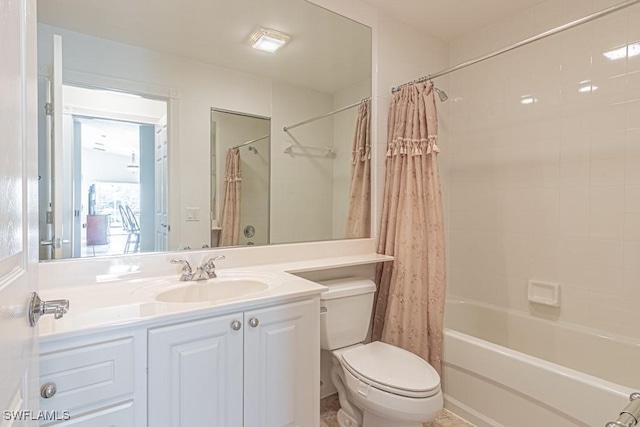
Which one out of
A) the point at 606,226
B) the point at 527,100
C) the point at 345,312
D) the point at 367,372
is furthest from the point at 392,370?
the point at 527,100

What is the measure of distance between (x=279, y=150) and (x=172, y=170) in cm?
62

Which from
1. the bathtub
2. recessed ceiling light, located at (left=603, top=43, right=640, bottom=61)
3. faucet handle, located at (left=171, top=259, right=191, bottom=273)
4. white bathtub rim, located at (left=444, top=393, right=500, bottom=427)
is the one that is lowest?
white bathtub rim, located at (left=444, top=393, right=500, bottom=427)

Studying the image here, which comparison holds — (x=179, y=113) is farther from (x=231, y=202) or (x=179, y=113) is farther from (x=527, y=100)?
(x=527, y=100)

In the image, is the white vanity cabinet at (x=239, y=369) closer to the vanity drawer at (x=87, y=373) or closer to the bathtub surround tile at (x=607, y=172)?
the vanity drawer at (x=87, y=373)

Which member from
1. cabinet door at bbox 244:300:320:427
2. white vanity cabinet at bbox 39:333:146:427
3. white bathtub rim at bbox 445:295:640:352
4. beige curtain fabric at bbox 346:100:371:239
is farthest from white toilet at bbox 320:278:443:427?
white bathtub rim at bbox 445:295:640:352

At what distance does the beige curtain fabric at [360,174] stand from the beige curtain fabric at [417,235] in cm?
19

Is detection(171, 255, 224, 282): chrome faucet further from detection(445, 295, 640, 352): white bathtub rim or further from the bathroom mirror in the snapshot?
detection(445, 295, 640, 352): white bathtub rim

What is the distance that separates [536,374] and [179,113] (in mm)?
2062

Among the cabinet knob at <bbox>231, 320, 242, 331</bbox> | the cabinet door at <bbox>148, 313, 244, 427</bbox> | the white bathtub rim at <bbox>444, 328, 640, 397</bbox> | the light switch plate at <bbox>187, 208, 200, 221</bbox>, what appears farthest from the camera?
the light switch plate at <bbox>187, 208, 200, 221</bbox>

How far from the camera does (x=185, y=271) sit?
1514 mm

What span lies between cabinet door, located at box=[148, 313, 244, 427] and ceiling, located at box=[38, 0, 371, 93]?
1.25m

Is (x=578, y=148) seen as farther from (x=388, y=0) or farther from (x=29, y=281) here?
(x=29, y=281)

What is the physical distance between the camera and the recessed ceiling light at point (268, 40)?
185cm

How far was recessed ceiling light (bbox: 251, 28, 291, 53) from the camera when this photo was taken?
1854 mm
